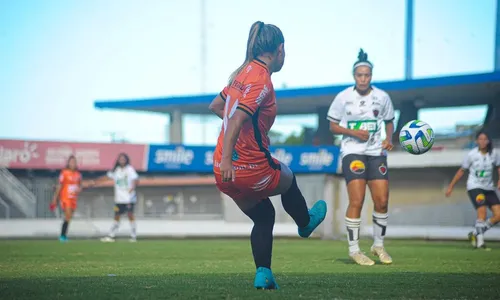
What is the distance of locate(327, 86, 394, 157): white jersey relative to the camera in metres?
9.27

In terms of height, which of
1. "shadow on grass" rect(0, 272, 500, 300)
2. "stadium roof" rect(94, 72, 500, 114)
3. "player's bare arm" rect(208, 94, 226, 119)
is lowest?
"shadow on grass" rect(0, 272, 500, 300)

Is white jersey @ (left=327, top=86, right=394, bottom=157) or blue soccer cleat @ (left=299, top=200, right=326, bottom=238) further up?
white jersey @ (left=327, top=86, right=394, bottom=157)

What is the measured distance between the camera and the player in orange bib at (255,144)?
557 centimetres

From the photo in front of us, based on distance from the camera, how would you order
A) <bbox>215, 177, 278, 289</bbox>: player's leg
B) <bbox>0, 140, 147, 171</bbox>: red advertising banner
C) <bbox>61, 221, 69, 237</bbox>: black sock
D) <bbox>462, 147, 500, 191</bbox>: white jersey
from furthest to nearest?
<bbox>0, 140, 147, 171</bbox>: red advertising banner < <bbox>61, 221, 69, 237</bbox>: black sock < <bbox>462, 147, 500, 191</bbox>: white jersey < <bbox>215, 177, 278, 289</bbox>: player's leg

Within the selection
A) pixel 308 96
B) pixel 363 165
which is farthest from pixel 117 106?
pixel 363 165

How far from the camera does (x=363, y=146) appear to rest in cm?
923

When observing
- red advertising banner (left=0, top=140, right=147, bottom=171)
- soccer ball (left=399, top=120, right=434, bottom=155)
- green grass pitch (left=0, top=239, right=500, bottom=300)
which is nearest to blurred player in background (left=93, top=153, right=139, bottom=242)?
green grass pitch (left=0, top=239, right=500, bottom=300)

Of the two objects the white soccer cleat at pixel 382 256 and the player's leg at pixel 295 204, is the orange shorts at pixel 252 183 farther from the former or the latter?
the white soccer cleat at pixel 382 256

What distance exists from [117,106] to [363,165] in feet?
112

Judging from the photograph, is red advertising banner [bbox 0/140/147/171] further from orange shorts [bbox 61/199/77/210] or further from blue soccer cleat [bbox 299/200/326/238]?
blue soccer cleat [bbox 299/200/326/238]

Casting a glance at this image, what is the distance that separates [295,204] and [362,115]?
3.40 metres

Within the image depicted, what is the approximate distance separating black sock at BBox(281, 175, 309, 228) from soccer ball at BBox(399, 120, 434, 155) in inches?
96.9

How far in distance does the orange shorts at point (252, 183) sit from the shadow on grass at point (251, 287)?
0.71 metres

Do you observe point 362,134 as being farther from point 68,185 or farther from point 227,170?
point 68,185
